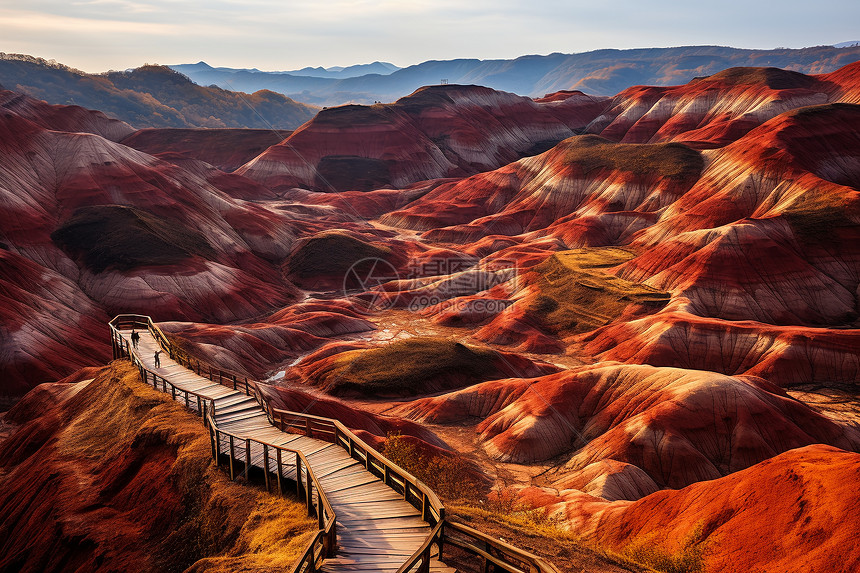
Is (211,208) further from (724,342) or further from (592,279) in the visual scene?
(724,342)

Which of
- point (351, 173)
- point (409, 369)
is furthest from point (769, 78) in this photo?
point (409, 369)

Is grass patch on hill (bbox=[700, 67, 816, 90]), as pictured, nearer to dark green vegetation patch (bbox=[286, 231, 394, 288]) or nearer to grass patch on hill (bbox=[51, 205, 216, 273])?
dark green vegetation patch (bbox=[286, 231, 394, 288])

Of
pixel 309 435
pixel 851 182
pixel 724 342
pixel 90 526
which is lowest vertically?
pixel 724 342

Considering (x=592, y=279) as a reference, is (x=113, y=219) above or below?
above

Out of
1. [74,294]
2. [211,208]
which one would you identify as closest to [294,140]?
[211,208]

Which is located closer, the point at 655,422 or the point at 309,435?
the point at 309,435

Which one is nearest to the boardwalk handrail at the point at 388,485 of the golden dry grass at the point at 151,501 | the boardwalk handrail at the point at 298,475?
the boardwalk handrail at the point at 298,475
